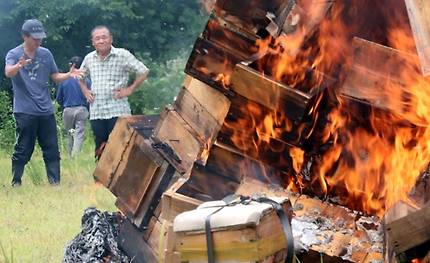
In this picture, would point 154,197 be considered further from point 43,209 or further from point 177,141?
point 43,209

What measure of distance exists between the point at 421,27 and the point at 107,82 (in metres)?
6.89

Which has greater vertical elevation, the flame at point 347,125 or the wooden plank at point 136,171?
the flame at point 347,125

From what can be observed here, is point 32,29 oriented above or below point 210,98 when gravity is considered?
below

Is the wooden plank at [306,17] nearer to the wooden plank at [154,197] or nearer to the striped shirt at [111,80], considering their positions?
the wooden plank at [154,197]

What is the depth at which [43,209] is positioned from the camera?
27.9 feet

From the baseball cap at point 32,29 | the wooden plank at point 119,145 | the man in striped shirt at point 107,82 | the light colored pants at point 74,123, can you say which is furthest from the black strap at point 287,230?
the light colored pants at point 74,123

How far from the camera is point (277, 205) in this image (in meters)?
3.84

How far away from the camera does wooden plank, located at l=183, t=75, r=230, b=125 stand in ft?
16.7

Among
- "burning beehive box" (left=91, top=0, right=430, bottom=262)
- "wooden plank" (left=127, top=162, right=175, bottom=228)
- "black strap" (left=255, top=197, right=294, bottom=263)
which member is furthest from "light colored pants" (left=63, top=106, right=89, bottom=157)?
"black strap" (left=255, top=197, right=294, bottom=263)

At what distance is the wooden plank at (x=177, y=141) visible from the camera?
541 centimetres

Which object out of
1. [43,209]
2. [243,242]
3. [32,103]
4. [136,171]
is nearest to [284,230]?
[243,242]

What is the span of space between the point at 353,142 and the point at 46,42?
1787 centimetres

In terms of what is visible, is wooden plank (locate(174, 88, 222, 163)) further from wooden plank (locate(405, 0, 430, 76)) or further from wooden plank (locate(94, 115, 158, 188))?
wooden plank (locate(405, 0, 430, 76))

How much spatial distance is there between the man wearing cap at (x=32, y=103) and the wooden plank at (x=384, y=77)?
21.3 ft
